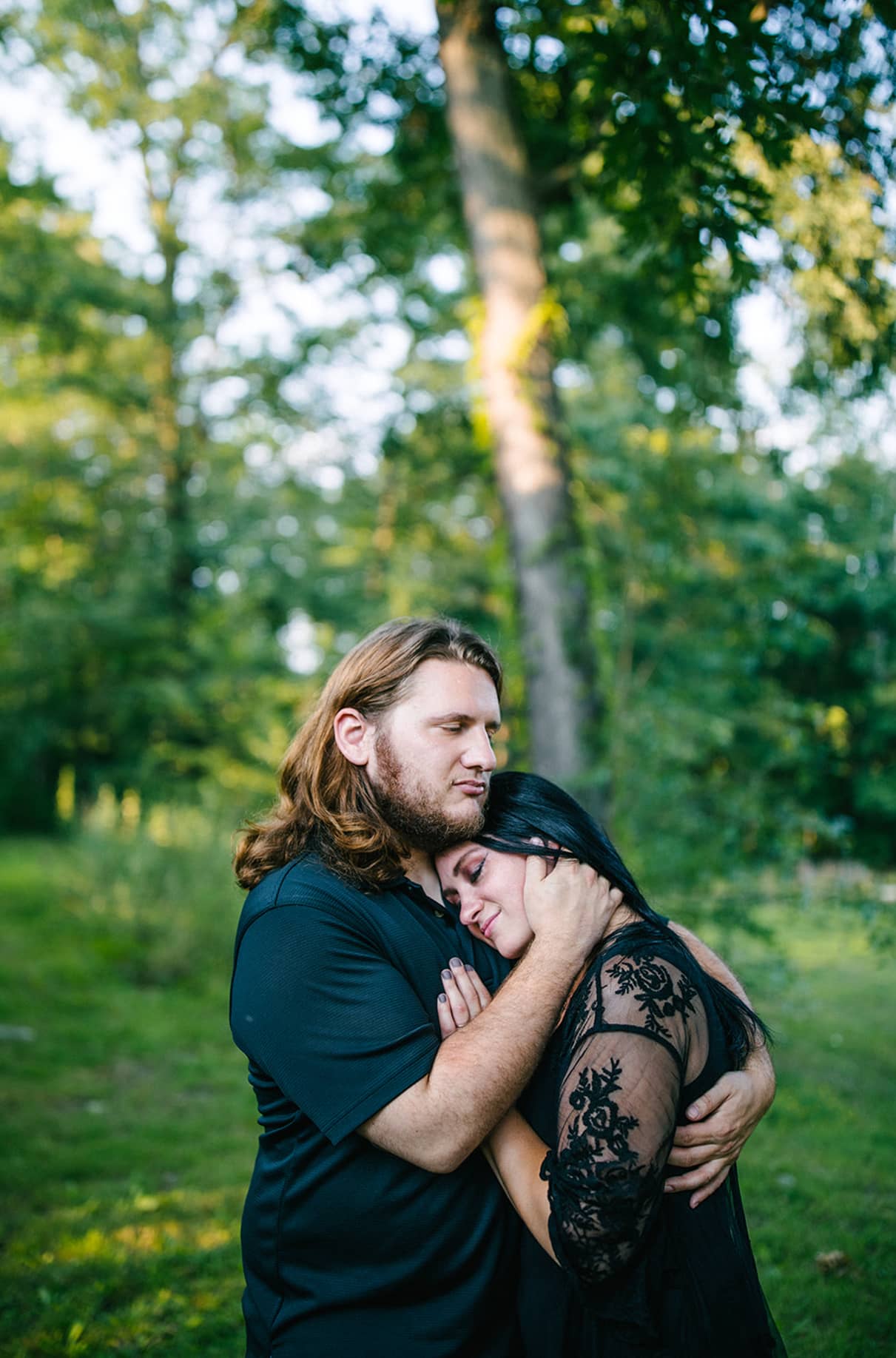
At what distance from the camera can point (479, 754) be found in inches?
104

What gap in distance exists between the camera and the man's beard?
2600 mm

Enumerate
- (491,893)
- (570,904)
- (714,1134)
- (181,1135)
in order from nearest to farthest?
(714,1134), (570,904), (491,893), (181,1135)

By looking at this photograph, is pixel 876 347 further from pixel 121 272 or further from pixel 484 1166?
pixel 121 272

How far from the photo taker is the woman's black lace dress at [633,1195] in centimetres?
195

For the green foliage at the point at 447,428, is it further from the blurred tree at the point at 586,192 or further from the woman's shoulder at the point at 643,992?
the woman's shoulder at the point at 643,992

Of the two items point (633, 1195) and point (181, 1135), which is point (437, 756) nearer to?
point (633, 1195)

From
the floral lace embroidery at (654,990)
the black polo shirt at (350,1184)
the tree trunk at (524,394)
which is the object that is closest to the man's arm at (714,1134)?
the floral lace embroidery at (654,990)

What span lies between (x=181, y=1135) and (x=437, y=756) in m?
4.69

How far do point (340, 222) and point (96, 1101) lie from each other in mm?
8748

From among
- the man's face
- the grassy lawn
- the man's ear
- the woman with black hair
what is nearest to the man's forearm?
the woman with black hair

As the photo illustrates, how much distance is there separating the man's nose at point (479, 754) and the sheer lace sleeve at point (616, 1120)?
68 cm

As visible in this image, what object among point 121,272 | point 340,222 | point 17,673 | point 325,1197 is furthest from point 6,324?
point 325,1197

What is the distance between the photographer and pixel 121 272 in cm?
1950

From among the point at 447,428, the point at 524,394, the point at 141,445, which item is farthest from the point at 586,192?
the point at 141,445
